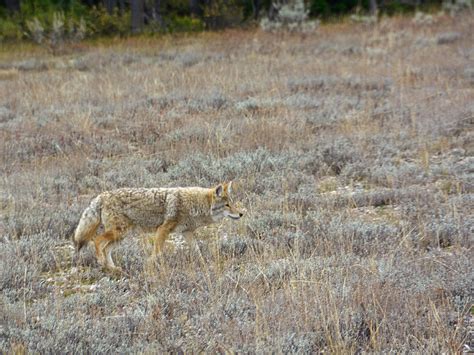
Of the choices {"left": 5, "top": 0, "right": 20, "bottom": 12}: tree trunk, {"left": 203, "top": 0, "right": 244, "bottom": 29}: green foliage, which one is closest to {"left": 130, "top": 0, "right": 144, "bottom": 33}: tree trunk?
{"left": 203, "top": 0, "right": 244, "bottom": 29}: green foliage

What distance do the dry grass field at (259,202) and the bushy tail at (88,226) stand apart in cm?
19

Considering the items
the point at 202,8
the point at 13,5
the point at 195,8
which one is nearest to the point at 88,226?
the point at 202,8

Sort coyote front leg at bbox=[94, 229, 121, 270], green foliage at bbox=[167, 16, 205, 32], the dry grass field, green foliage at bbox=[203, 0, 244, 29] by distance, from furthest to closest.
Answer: green foliage at bbox=[203, 0, 244, 29]
green foliage at bbox=[167, 16, 205, 32]
coyote front leg at bbox=[94, 229, 121, 270]
the dry grass field

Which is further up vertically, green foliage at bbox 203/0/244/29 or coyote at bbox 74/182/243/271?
coyote at bbox 74/182/243/271

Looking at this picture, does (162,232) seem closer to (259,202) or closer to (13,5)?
(259,202)

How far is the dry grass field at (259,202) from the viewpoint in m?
4.14

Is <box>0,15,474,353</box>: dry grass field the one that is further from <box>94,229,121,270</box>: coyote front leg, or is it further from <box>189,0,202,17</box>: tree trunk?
<box>189,0,202,17</box>: tree trunk

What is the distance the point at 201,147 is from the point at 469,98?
5.45m

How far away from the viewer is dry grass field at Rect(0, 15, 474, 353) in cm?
414

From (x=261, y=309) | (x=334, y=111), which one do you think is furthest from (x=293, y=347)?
(x=334, y=111)

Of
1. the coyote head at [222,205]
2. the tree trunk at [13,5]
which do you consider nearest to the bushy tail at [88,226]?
the coyote head at [222,205]

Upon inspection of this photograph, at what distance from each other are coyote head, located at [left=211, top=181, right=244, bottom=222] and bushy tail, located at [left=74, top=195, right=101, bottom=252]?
3.77ft

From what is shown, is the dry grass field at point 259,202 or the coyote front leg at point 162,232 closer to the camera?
the dry grass field at point 259,202

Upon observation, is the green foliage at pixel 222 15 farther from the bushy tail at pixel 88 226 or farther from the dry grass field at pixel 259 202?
the bushy tail at pixel 88 226
